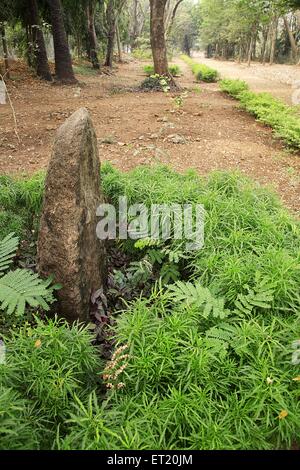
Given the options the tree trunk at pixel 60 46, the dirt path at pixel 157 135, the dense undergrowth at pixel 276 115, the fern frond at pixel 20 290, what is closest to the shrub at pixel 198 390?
the fern frond at pixel 20 290

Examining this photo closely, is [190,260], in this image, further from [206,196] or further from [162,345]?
[162,345]

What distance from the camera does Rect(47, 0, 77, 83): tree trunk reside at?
10719mm

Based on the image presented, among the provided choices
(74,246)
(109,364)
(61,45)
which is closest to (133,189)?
(74,246)

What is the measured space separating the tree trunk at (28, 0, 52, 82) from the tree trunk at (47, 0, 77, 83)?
1.25 feet

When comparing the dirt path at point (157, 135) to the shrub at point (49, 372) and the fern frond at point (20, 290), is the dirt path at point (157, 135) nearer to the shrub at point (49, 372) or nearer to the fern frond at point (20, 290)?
the fern frond at point (20, 290)

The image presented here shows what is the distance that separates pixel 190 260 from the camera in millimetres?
3709

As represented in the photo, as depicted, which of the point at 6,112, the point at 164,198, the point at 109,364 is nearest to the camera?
the point at 109,364

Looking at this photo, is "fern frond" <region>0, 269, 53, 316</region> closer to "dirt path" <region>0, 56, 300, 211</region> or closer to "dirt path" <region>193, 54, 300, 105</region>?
"dirt path" <region>0, 56, 300, 211</region>

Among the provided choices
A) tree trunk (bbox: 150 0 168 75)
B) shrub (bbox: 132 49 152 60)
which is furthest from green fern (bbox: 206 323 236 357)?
shrub (bbox: 132 49 152 60)

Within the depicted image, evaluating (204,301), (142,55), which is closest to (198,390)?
(204,301)

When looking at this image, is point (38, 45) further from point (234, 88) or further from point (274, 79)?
point (274, 79)

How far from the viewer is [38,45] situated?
442 inches
